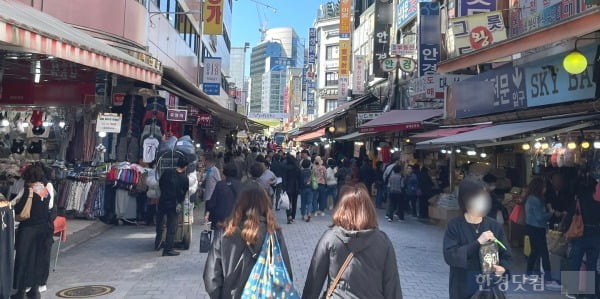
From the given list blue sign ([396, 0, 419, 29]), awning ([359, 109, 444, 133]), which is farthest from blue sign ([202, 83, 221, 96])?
awning ([359, 109, 444, 133])

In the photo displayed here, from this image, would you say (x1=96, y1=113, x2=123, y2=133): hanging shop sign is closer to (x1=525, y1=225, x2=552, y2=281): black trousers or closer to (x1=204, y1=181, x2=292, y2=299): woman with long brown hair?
(x1=204, y1=181, x2=292, y2=299): woman with long brown hair

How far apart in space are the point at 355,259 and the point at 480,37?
8954 mm

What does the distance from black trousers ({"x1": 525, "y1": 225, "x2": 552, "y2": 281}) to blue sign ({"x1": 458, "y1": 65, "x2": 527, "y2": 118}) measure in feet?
12.3

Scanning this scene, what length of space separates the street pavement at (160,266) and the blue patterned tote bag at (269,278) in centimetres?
280

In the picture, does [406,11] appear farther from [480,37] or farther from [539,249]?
[539,249]

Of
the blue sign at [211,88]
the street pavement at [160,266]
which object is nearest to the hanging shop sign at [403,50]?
the street pavement at [160,266]

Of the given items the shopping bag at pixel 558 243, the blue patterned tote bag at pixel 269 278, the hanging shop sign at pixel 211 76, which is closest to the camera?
the blue patterned tote bag at pixel 269 278

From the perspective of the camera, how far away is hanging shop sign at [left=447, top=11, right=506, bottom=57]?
402 inches

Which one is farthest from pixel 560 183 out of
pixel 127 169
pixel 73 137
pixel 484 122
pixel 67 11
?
pixel 67 11

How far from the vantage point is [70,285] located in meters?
6.09

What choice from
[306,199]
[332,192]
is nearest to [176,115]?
[306,199]

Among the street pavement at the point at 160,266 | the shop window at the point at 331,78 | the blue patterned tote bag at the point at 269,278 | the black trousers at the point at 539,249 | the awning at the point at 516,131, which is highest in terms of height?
the shop window at the point at 331,78

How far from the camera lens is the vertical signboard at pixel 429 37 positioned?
14789 millimetres

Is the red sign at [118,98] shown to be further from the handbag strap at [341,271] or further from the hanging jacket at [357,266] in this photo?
the handbag strap at [341,271]
